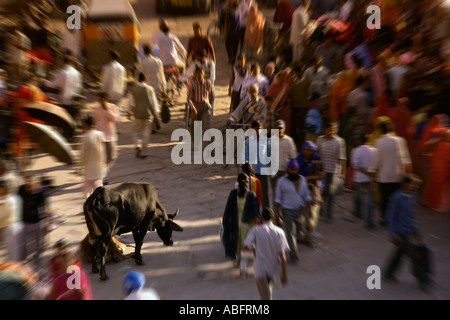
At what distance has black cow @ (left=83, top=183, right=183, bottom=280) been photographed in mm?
6621

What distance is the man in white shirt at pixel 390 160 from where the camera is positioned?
7.00 m

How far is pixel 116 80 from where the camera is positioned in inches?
448

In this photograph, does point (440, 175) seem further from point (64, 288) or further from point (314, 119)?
point (64, 288)

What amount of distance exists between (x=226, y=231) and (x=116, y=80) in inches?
233

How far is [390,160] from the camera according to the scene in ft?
23.1

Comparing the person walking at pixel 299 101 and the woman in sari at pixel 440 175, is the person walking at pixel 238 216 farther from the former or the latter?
the person walking at pixel 299 101

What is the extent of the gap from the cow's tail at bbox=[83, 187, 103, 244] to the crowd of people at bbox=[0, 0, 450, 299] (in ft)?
1.79

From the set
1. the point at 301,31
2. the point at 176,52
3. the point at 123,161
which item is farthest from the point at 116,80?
the point at 301,31

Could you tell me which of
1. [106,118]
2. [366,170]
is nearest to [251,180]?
[366,170]

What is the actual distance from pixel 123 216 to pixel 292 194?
7.82 feet
